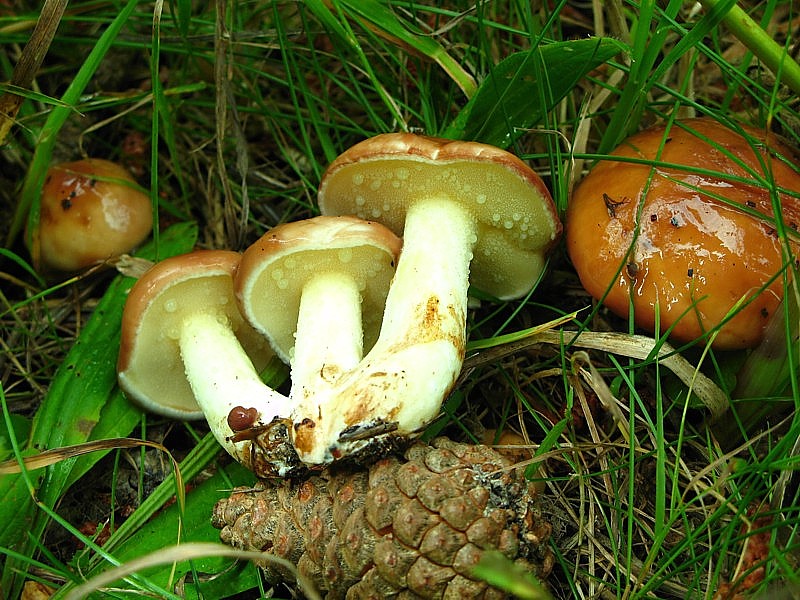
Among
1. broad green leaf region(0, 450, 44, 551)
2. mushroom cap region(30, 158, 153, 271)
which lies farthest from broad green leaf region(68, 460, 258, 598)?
mushroom cap region(30, 158, 153, 271)

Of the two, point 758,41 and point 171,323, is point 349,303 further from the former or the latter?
point 758,41

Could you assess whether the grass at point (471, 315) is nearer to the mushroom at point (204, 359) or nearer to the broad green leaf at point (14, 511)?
the broad green leaf at point (14, 511)

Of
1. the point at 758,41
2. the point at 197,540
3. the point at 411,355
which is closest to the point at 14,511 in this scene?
the point at 197,540

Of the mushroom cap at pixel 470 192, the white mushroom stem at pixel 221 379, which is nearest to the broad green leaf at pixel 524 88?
the mushroom cap at pixel 470 192

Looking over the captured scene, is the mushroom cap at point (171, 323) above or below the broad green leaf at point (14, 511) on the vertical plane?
above

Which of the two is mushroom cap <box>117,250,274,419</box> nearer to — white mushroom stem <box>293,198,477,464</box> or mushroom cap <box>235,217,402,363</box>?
mushroom cap <box>235,217,402,363</box>

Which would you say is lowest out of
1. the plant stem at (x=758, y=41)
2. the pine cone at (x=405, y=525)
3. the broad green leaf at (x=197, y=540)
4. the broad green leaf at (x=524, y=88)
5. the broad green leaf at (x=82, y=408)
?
the broad green leaf at (x=197, y=540)
